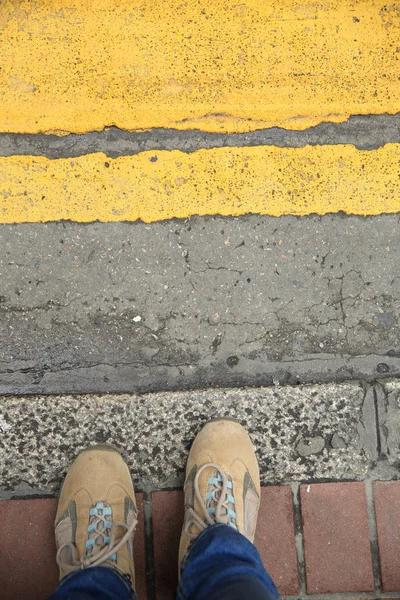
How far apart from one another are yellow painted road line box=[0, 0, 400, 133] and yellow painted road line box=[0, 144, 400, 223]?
5.5 inches

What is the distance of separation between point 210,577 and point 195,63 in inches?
76.9

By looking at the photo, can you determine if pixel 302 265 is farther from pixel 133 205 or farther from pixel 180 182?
pixel 133 205

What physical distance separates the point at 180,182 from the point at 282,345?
81cm

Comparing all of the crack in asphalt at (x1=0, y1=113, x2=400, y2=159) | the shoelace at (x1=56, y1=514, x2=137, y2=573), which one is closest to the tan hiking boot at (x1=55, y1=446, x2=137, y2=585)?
the shoelace at (x1=56, y1=514, x2=137, y2=573)

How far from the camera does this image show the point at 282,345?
2.05 metres

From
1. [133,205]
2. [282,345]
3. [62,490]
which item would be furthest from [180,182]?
[62,490]

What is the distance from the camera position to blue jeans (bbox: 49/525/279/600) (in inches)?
60.1

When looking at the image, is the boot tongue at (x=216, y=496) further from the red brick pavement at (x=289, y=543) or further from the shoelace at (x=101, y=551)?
the shoelace at (x=101, y=551)

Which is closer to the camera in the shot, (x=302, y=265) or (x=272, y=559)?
(x=272, y=559)

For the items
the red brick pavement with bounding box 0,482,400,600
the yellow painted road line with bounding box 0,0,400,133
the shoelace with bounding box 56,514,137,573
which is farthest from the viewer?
the yellow painted road line with bounding box 0,0,400,133

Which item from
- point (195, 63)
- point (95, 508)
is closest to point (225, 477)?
point (95, 508)

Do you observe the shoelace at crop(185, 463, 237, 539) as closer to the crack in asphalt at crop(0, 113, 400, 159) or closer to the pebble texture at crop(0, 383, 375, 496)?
the pebble texture at crop(0, 383, 375, 496)

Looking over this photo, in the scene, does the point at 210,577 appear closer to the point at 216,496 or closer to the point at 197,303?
the point at 216,496

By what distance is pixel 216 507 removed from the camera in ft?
6.28
